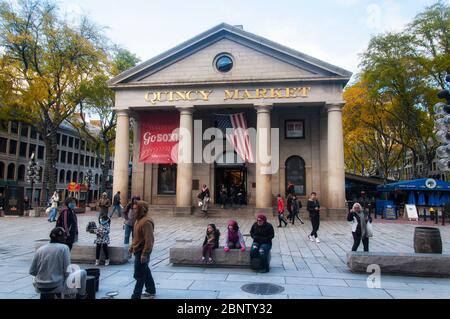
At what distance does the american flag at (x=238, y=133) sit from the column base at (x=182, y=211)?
5.23 m

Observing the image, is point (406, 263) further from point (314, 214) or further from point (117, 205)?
point (117, 205)

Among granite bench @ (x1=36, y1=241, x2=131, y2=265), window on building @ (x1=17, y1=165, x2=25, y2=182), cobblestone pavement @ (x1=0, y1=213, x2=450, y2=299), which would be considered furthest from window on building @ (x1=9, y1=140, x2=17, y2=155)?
granite bench @ (x1=36, y1=241, x2=131, y2=265)

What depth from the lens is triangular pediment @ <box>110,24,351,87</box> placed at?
23.2m

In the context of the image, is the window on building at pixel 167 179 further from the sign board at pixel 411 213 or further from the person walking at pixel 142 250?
the person walking at pixel 142 250

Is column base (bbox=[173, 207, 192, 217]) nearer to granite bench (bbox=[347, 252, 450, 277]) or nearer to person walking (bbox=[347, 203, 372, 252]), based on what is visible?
person walking (bbox=[347, 203, 372, 252])

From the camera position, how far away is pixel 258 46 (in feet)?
78.1

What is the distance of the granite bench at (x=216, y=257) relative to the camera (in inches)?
339

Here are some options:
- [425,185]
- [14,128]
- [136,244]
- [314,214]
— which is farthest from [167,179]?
[14,128]

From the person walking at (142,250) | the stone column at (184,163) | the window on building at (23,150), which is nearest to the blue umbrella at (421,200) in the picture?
the stone column at (184,163)

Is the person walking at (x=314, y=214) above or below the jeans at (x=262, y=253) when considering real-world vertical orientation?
above

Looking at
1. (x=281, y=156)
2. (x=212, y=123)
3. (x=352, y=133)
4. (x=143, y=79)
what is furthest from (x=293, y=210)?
(x=352, y=133)

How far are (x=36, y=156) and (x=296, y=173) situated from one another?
143 feet

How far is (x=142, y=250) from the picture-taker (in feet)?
20.3
